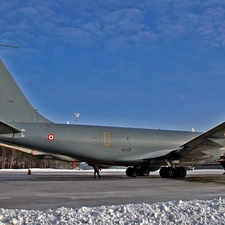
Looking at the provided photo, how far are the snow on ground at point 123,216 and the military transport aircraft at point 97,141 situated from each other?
12.0 metres

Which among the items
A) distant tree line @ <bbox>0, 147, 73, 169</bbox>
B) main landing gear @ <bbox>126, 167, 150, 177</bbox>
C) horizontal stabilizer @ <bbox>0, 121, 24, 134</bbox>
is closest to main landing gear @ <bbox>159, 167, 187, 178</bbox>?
main landing gear @ <bbox>126, 167, 150, 177</bbox>

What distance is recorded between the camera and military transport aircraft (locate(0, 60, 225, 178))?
20234 mm

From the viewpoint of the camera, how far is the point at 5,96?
20.3m

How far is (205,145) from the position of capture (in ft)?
70.8

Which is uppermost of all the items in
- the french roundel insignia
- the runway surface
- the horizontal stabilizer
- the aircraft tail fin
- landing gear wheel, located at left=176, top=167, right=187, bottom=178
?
the aircraft tail fin

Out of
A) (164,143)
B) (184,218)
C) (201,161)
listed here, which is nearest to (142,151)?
(164,143)

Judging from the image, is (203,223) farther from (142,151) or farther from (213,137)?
(142,151)

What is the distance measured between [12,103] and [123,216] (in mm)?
15441

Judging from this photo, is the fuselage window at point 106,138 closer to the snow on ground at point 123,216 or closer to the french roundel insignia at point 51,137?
the french roundel insignia at point 51,137

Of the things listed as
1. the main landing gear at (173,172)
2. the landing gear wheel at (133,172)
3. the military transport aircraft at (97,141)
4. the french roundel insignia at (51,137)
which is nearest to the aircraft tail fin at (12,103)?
the military transport aircraft at (97,141)

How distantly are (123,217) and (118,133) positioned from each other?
17052 millimetres

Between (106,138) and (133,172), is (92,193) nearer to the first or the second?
(106,138)

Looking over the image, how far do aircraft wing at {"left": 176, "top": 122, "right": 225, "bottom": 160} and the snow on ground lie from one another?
504 inches

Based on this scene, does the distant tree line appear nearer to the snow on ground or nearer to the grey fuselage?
the grey fuselage
